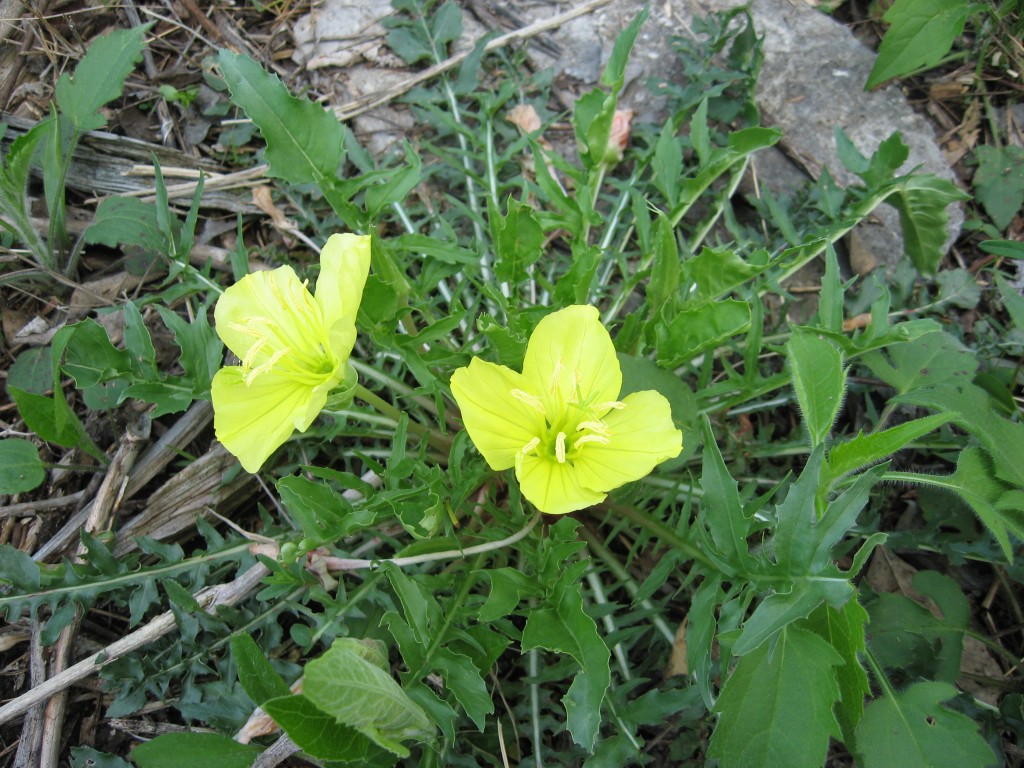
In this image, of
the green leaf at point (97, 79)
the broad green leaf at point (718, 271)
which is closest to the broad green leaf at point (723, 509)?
the broad green leaf at point (718, 271)

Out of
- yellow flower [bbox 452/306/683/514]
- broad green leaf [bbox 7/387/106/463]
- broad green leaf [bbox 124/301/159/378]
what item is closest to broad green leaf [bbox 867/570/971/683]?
yellow flower [bbox 452/306/683/514]

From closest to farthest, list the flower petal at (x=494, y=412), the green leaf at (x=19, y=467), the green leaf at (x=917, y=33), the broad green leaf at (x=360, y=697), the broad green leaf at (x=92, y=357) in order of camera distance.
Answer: the broad green leaf at (x=360, y=697)
the flower petal at (x=494, y=412)
the broad green leaf at (x=92, y=357)
the green leaf at (x=19, y=467)
the green leaf at (x=917, y=33)

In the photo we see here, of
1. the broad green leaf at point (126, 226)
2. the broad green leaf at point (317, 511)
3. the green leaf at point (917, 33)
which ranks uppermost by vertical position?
the green leaf at point (917, 33)

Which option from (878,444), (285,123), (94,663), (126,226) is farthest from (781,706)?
(126,226)

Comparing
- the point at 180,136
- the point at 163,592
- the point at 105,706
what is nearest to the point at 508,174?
the point at 180,136

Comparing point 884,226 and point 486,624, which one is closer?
point 486,624

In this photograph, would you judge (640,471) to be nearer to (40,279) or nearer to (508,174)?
(508,174)

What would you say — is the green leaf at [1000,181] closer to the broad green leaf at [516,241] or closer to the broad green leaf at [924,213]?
the broad green leaf at [924,213]
